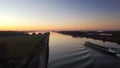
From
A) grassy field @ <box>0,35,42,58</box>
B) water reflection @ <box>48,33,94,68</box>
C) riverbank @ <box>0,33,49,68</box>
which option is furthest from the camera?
grassy field @ <box>0,35,42,58</box>

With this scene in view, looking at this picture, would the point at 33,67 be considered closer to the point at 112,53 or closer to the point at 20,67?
the point at 20,67

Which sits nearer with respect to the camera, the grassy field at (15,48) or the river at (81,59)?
the river at (81,59)

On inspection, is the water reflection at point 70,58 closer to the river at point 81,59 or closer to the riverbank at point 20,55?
the river at point 81,59

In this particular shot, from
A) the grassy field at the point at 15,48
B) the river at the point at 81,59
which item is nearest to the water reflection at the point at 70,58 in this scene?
the river at the point at 81,59

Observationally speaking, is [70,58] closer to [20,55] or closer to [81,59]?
[81,59]

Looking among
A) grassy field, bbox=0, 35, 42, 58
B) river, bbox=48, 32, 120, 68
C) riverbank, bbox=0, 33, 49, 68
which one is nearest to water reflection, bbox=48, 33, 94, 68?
river, bbox=48, 32, 120, 68

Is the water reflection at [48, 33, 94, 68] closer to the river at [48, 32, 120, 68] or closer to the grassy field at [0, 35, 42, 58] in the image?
the river at [48, 32, 120, 68]

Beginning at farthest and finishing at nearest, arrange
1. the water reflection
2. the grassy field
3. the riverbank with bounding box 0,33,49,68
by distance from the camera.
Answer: the grassy field < the riverbank with bounding box 0,33,49,68 < the water reflection

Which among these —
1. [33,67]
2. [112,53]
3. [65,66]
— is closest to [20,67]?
[33,67]

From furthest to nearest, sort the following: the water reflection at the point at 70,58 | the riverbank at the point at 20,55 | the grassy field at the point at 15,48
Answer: the grassy field at the point at 15,48 < the riverbank at the point at 20,55 < the water reflection at the point at 70,58

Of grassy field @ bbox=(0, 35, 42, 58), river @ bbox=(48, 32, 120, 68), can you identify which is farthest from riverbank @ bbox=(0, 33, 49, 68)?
river @ bbox=(48, 32, 120, 68)

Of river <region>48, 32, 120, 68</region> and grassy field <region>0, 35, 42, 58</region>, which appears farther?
grassy field <region>0, 35, 42, 58</region>
